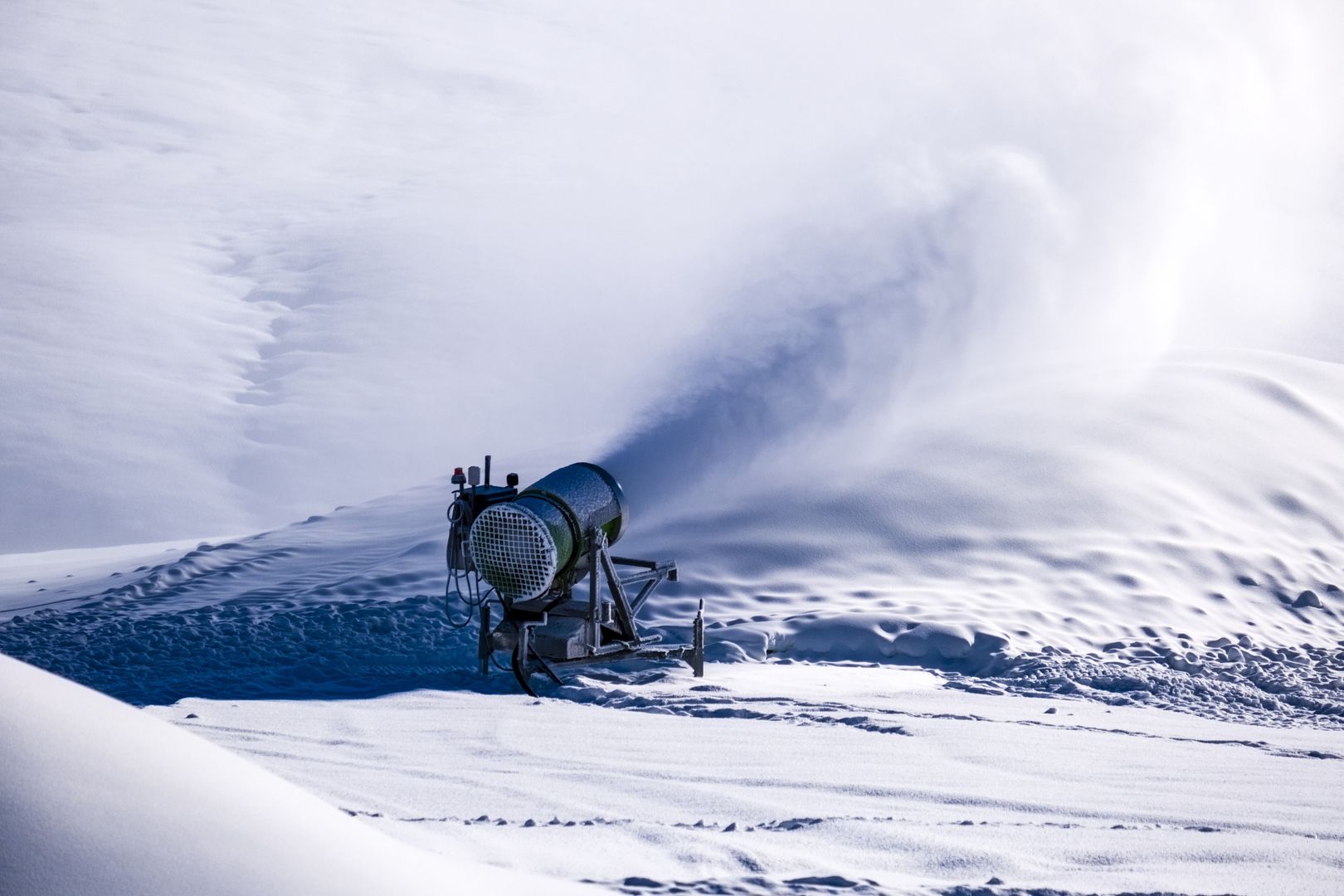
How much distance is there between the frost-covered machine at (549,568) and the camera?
7656 mm

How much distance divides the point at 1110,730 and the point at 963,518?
4579 mm

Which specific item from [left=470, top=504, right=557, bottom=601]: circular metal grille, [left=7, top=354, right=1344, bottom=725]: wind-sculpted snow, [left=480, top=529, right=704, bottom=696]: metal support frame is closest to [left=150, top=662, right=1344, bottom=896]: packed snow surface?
[left=480, top=529, right=704, bottom=696]: metal support frame

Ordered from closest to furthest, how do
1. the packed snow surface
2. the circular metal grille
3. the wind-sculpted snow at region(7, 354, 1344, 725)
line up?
the packed snow surface → the circular metal grille → the wind-sculpted snow at region(7, 354, 1344, 725)

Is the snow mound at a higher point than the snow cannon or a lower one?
lower

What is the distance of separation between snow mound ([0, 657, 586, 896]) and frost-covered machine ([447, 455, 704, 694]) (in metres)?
4.03

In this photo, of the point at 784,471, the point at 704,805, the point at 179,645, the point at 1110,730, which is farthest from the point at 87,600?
the point at 1110,730

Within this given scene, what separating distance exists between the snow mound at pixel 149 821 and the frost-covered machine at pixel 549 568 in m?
4.03

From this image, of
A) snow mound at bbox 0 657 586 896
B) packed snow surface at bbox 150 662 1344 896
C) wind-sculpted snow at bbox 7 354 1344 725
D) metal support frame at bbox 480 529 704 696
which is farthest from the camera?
wind-sculpted snow at bbox 7 354 1344 725

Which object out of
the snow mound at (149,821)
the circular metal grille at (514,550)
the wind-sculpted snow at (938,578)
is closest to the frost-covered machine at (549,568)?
the circular metal grille at (514,550)

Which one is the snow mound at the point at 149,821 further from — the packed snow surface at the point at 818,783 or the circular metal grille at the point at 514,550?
the circular metal grille at the point at 514,550

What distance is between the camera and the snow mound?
2898 millimetres

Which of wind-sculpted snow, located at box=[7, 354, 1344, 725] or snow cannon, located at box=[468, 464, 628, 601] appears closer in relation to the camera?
snow cannon, located at box=[468, 464, 628, 601]

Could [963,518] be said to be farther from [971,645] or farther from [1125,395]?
[1125,395]

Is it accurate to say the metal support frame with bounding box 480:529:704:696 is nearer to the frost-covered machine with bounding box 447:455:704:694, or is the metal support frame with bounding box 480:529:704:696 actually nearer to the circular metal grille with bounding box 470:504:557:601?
the frost-covered machine with bounding box 447:455:704:694
